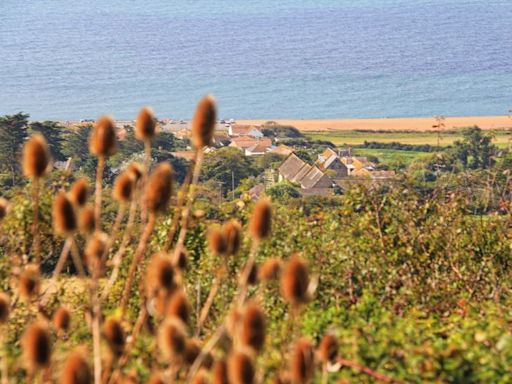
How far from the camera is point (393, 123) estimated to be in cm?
6675

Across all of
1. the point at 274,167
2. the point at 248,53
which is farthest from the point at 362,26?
the point at 274,167

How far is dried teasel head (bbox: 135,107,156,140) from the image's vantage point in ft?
10.8

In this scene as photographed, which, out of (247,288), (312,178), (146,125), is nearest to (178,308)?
(146,125)

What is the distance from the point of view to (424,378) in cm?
340

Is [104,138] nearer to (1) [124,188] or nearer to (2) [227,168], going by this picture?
(1) [124,188]

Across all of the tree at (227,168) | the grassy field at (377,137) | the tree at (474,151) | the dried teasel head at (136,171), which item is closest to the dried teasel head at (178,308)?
the dried teasel head at (136,171)

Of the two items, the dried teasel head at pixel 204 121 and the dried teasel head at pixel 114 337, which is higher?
the dried teasel head at pixel 204 121

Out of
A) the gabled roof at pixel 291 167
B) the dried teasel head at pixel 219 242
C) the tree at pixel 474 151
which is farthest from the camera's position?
the gabled roof at pixel 291 167

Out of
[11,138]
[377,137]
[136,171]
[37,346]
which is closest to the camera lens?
[37,346]

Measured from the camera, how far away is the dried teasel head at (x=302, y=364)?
89.7 inches

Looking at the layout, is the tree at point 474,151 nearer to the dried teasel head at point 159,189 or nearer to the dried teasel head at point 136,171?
the dried teasel head at point 136,171

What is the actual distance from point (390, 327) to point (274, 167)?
3935cm

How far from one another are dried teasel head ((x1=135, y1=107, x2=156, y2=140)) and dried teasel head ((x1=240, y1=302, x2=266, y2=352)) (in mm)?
1169

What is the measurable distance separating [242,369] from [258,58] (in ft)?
366
